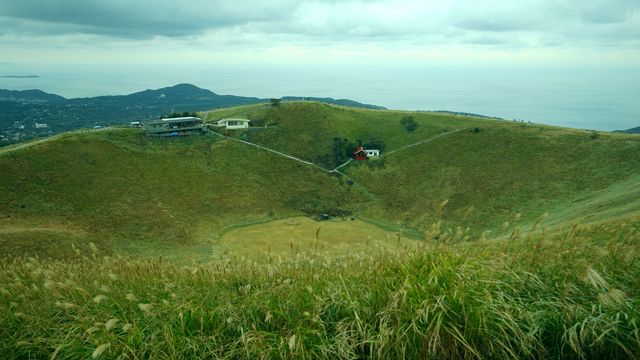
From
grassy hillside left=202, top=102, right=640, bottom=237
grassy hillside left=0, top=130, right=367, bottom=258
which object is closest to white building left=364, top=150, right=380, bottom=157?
grassy hillside left=202, top=102, right=640, bottom=237

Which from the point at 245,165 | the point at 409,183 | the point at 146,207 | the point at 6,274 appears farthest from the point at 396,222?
the point at 6,274

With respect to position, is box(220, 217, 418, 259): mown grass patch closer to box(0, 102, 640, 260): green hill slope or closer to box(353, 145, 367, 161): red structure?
box(0, 102, 640, 260): green hill slope

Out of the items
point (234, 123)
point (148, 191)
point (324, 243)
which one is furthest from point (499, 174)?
point (324, 243)

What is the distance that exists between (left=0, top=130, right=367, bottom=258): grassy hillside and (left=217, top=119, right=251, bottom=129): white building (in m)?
7.32

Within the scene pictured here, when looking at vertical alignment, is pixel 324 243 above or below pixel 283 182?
above

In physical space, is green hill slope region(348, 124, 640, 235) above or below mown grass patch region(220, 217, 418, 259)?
above

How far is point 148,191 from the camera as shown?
184ft

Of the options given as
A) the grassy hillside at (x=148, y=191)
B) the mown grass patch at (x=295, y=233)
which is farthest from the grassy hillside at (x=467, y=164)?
the grassy hillside at (x=148, y=191)

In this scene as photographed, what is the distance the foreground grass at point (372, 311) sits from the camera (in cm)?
448

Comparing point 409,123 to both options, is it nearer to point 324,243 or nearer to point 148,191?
point 148,191

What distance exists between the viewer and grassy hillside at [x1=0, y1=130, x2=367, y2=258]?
1800 inches

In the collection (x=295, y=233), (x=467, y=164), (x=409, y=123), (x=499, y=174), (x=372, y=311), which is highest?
(x=409, y=123)

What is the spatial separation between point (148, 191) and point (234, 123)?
1142 inches

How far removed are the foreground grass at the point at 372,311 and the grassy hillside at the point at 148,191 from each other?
35640 millimetres
